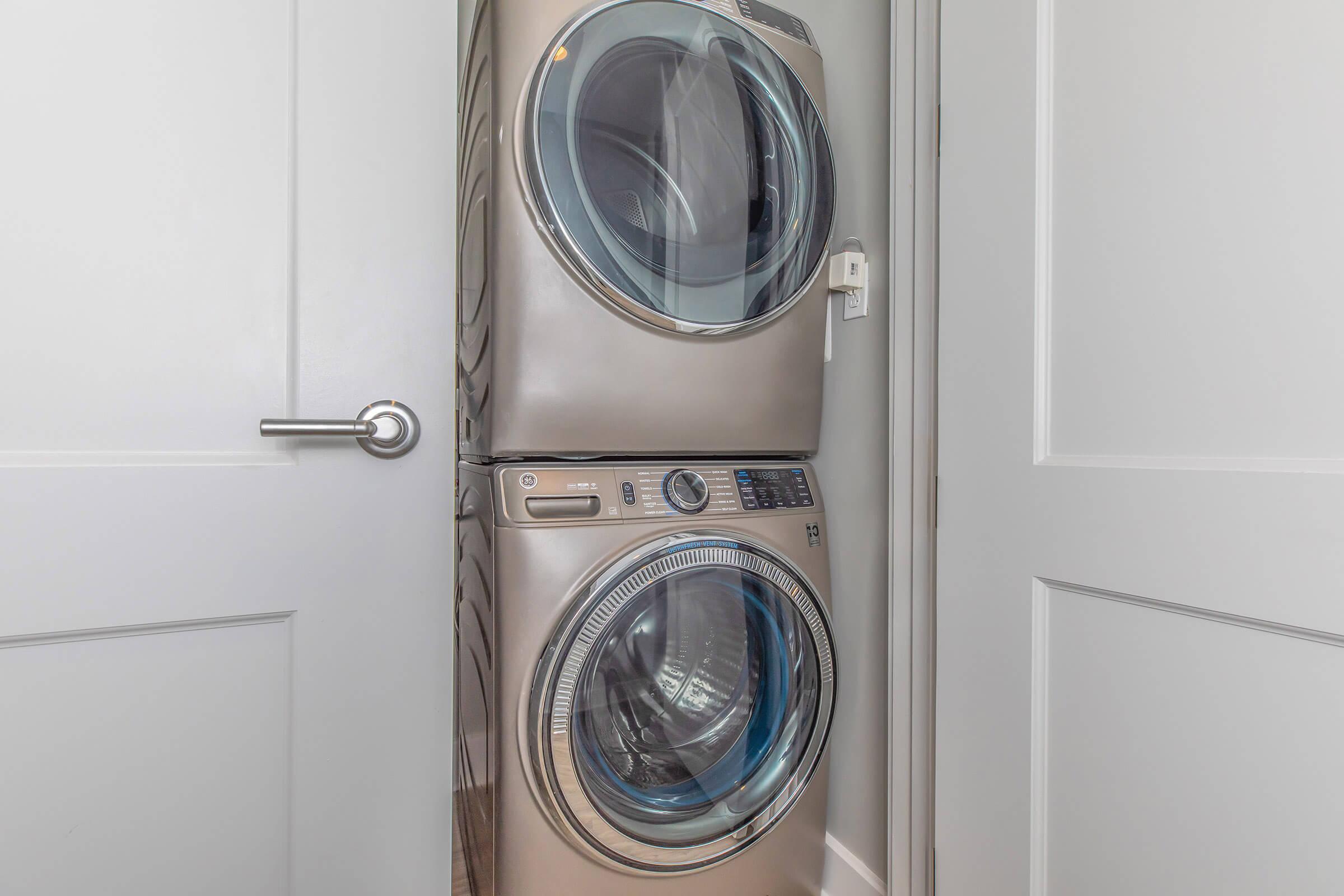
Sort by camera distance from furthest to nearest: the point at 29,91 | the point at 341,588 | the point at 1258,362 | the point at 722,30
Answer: the point at 722,30 → the point at 341,588 → the point at 29,91 → the point at 1258,362

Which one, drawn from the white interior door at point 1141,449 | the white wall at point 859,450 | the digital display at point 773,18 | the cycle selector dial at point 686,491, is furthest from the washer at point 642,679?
the digital display at point 773,18

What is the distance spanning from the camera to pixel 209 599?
845 mm

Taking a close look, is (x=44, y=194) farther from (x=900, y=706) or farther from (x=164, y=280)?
(x=900, y=706)

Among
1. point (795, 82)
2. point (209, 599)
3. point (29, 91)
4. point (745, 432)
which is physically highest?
point (795, 82)

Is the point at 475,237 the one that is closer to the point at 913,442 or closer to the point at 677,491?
the point at 677,491

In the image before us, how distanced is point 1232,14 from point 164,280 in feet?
4.15

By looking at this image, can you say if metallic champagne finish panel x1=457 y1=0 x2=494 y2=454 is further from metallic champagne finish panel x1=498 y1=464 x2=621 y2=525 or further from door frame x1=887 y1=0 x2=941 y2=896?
door frame x1=887 y1=0 x2=941 y2=896

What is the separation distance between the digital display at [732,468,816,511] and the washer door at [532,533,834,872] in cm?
9

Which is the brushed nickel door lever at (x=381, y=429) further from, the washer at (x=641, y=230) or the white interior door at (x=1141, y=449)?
the white interior door at (x=1141, y=449)

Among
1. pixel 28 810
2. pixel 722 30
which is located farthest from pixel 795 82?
pixel 28 810

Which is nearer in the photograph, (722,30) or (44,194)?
(44,194)

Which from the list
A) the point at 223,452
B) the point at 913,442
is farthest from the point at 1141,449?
the point at 223,452

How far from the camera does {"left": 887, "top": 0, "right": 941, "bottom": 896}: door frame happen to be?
1055 millimetres

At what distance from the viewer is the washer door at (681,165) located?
3.06 ft
